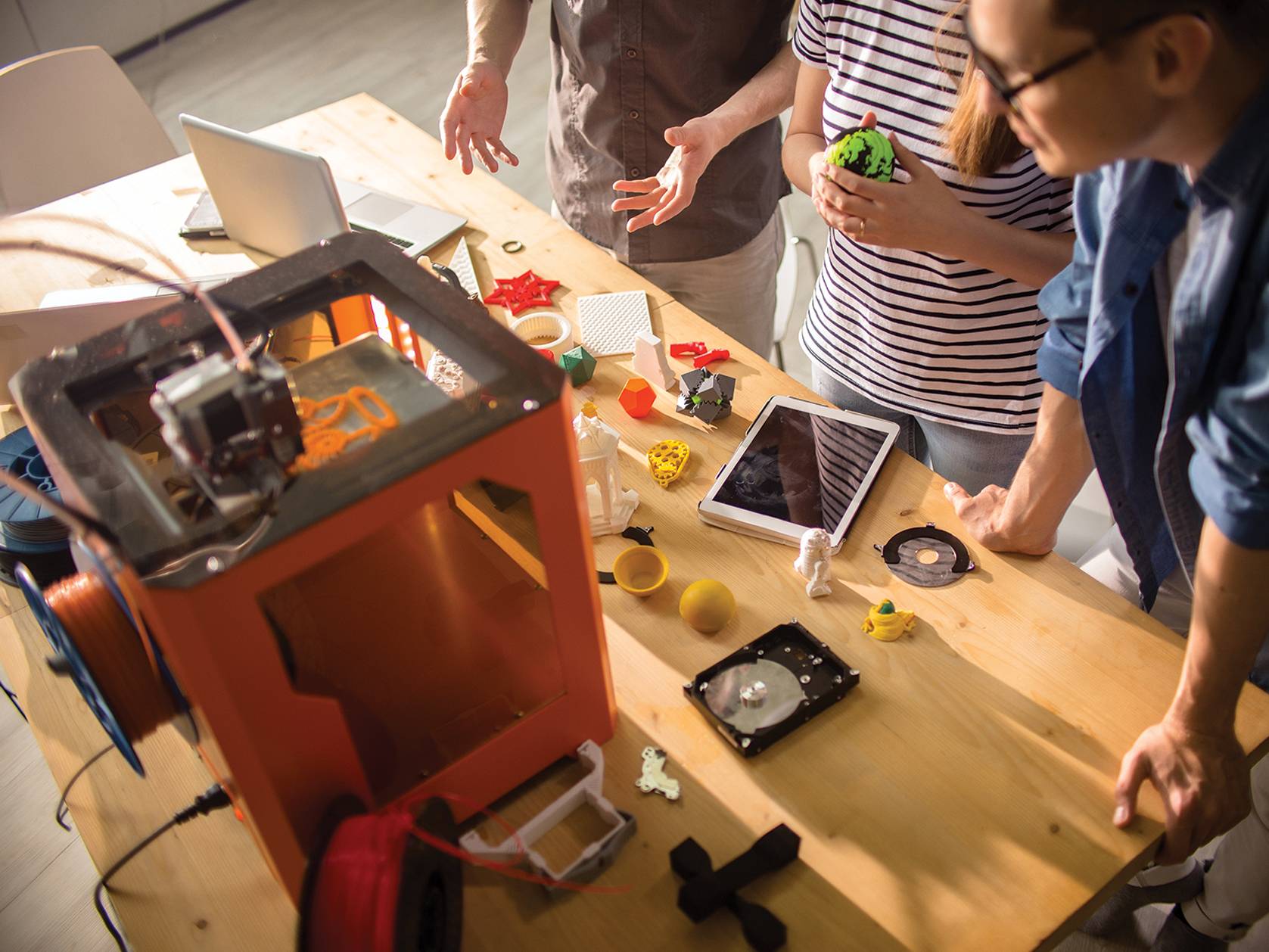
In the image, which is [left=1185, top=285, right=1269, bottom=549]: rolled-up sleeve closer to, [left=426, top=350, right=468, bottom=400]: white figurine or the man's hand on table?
the man's hand on table

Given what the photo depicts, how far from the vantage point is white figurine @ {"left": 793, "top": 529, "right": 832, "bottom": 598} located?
3.13 ft

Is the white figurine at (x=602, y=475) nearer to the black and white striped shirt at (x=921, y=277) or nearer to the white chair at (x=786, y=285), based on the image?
the black and white striped shirt at (x=921, y=277)

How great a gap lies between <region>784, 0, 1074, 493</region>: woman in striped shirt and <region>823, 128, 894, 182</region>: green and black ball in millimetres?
11

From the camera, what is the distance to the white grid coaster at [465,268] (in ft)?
4.57

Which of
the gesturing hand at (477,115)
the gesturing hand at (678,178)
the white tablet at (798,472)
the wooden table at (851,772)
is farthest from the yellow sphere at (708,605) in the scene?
the gesturing hand at (477,115)

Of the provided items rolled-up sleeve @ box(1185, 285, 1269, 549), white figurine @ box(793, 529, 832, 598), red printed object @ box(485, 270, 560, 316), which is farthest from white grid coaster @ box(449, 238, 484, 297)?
rolled-up sleeve @ box(1185, 285, 1269, 549)

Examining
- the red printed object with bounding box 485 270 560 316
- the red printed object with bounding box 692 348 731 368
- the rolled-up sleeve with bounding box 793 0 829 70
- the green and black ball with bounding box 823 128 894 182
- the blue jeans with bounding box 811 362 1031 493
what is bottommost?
the blue jeans with bounding box 811 362 1031 493

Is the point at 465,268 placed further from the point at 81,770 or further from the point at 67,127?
the point at 67,127

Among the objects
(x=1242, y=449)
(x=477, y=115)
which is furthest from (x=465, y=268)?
(x=1242, y=449)

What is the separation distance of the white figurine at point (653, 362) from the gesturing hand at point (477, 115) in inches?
15.7

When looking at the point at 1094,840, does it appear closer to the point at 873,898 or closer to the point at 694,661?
the point at 873,898

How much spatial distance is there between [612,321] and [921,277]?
410 mm

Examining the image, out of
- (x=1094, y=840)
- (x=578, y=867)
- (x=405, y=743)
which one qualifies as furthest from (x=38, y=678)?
(x=1094, y=840)

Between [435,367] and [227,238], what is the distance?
86cm
